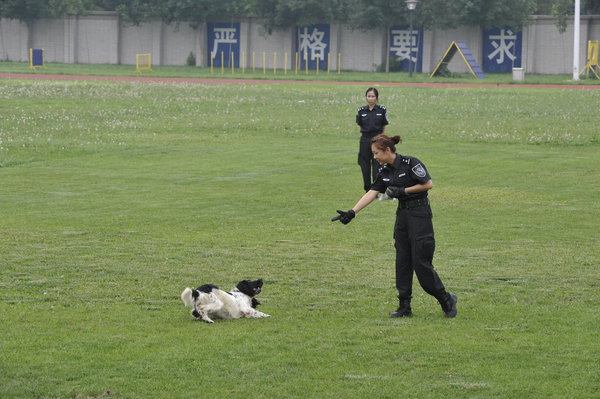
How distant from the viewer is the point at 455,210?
18.1 m

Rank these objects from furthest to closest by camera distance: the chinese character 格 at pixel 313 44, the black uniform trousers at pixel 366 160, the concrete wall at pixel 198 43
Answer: the chinese character 格 at pixel 313 44, the concrete wall at pixel 198 43, the black uniform trousers at pixel 366 160

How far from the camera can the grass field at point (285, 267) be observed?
8.41 meters

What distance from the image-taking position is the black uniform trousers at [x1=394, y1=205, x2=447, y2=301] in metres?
10.2

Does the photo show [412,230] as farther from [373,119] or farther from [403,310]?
[373,119]

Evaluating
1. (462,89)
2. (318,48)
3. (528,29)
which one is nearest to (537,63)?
(528,29)

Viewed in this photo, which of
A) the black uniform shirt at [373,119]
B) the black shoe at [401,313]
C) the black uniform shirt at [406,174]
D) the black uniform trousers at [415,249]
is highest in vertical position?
the black uniform shirt at [373,119]

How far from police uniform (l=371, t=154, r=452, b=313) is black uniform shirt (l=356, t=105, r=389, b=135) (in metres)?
9.23

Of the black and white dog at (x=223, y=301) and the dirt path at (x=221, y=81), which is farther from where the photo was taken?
the dirt path at (x=221, y=81)

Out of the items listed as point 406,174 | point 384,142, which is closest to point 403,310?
point 406,174

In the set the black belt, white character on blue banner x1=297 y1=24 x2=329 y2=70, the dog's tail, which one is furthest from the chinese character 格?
the dog's tail

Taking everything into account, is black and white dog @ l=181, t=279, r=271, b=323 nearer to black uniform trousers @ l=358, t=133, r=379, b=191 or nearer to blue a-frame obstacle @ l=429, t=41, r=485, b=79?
black uniform trousers @ l=358, t=133, r=379, b=191

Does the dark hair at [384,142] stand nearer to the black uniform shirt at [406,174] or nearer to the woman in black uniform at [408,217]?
the woman in black uniform at [408,217]

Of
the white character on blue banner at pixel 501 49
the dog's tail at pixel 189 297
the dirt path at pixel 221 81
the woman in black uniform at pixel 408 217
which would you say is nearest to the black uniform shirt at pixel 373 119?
the woman in black uniform at pixel 408 217

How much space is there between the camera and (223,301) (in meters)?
10.2
